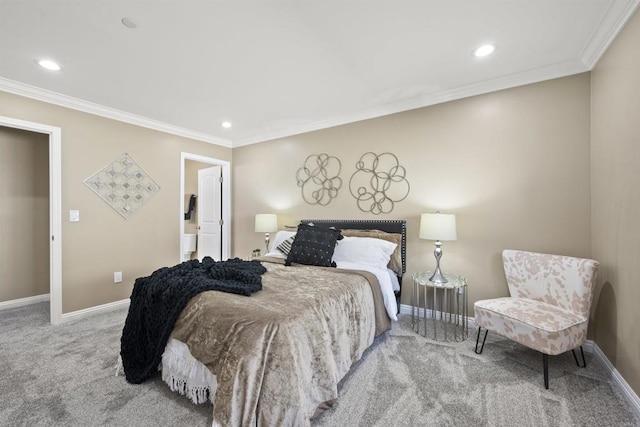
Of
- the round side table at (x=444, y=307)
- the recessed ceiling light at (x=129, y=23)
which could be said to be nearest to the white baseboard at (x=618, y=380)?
the round side table at (x=444, y=307)

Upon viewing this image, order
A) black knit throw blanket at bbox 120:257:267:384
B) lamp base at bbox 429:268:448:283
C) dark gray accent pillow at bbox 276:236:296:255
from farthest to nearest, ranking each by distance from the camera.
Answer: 1. dark gray accent pillow at bbox 276:236:296:255
2. lamp base at bbox 429:268:448:283
3. black knit throw blanket at bbox 120:257:267:384

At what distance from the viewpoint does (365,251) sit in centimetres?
291

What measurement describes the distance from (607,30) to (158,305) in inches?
148

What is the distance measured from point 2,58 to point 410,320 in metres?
4.59

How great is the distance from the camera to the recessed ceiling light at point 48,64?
237cm

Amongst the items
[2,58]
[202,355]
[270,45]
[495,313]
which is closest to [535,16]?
[270,45]

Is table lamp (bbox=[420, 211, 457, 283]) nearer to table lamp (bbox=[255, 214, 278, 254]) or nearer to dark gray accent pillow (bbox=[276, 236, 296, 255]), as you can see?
dark gray accent pillow (bbox=[276, 236, 296, 255])

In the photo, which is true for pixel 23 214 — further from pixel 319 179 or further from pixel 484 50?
pixel 484 50

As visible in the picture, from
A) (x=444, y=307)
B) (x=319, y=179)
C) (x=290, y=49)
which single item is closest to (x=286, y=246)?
(x=319, y=179)

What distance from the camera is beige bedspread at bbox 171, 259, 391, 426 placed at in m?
1.36

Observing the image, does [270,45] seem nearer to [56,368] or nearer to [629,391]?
[56,368]

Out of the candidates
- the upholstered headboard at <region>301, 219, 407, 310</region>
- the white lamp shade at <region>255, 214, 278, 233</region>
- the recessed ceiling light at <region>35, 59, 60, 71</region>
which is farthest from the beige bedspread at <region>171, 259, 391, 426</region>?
the recessed ceiling light at <region>35, 59, 60, 71</region>

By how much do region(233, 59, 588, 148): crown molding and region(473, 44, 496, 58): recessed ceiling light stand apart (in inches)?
20.6

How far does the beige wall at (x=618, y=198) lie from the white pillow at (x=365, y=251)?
1.69 meters
